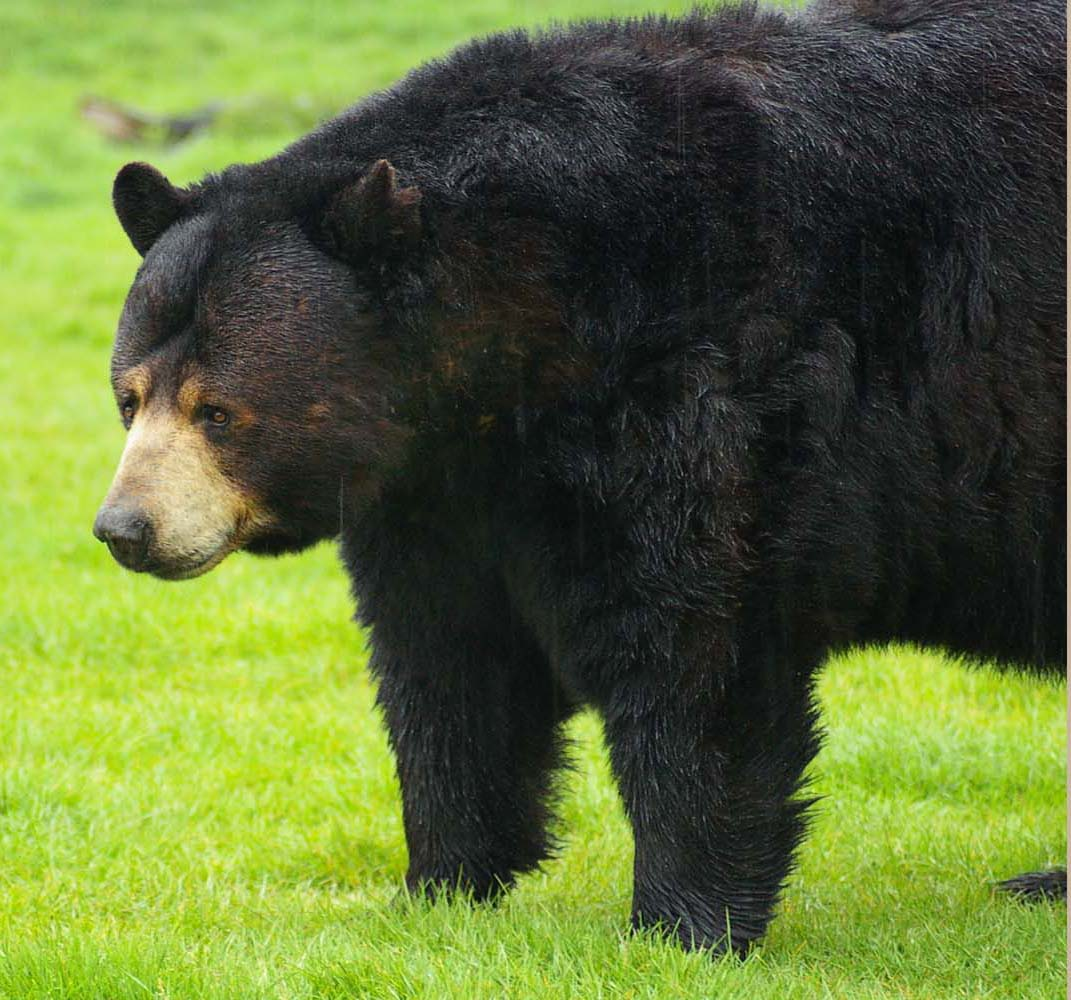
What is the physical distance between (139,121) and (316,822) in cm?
1474

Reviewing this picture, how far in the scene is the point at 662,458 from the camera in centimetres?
432

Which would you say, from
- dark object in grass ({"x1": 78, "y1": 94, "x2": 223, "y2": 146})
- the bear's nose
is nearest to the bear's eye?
the bear's nose

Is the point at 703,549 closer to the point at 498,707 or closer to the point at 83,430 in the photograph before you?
the point at 498,707

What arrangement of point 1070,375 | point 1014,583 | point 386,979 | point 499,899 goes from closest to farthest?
point 1070,375 < point 386,979 < point 1014,583 < point 499,899

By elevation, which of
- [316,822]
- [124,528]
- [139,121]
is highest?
[124,528]

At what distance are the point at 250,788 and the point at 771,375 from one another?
9.49ft

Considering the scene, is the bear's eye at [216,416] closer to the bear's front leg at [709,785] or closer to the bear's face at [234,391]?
the bear's face at [234,391]

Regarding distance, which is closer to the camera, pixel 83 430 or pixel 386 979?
pixel 386 979

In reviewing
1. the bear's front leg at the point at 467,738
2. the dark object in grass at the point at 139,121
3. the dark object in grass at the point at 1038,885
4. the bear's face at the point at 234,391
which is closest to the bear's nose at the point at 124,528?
the bear's face at the point at 234,391

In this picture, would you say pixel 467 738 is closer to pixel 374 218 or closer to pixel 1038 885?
pixel 374 218

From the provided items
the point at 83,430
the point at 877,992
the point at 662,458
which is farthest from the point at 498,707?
the point at 83,430

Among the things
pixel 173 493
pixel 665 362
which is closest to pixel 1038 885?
pixel 665 362

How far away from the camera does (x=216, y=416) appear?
4.23m

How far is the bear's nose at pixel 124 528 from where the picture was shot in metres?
4.09
